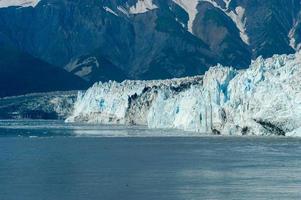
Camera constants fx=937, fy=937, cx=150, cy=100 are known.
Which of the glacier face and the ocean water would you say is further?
the glacier face

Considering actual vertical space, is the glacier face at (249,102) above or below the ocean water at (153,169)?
above

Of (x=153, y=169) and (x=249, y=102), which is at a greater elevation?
(x=249, y=102)

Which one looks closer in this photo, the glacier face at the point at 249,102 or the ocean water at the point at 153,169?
Answer: the ocean water at the point at 153,169

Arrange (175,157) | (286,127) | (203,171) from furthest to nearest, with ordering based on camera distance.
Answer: (286,127) → (175,157) → (203,171)

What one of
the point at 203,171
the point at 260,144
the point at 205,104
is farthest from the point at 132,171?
the point at 205,104

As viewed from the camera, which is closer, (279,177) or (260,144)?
(279,177)

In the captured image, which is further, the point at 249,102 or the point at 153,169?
the point at 249,102

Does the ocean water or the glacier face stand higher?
the glacier face

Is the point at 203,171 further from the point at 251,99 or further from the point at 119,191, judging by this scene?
the point at 251,99
